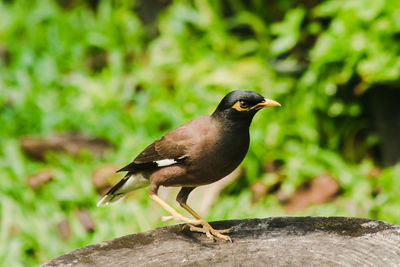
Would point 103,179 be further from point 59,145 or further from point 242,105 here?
point 242,105

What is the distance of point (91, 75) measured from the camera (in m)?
8.16

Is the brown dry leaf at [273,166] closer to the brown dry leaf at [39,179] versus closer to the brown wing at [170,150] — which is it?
the brown dry leaf at [39,179]

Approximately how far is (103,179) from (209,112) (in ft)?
4.25

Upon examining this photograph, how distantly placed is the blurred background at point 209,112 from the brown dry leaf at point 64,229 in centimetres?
1

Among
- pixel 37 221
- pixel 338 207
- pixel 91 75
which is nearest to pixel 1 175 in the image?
pixel 37 221

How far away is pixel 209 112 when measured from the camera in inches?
243

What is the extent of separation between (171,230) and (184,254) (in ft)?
1.16

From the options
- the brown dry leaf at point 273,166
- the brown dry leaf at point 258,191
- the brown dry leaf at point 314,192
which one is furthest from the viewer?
the brown dry leaf at point 273,166

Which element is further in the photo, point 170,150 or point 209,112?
point 209,112

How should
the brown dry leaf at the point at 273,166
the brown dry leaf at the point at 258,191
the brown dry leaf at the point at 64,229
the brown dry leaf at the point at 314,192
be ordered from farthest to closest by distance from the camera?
1. the brown dry leaf at the point at 273,166
2. the brown dry leaf at the point at 258,191
3. the brown dry leaf at the point at 314,192
4. the brown dry leaf at the point at 64,229

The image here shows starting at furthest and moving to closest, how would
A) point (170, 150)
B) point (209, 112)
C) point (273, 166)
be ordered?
point (209, 112) < point (273, 166) < point (170, 150)

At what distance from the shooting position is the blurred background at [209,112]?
5270 mm

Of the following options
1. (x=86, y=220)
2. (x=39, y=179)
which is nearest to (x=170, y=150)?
(x=86, y=220)

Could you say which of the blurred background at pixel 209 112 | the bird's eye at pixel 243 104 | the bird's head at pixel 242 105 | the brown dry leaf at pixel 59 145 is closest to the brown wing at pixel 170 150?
the bird's head at pixel 242 105
